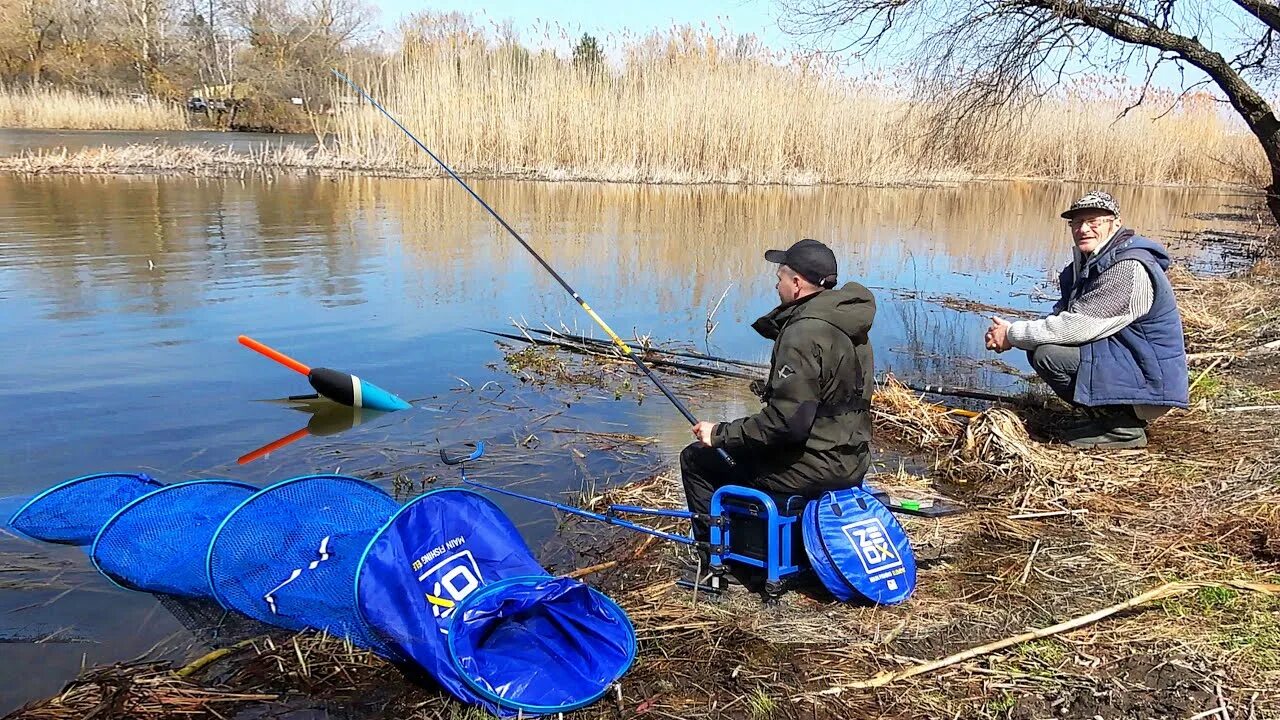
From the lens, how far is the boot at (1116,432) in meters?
4.80

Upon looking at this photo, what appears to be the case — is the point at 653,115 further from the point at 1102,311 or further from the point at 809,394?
the point at 809,394

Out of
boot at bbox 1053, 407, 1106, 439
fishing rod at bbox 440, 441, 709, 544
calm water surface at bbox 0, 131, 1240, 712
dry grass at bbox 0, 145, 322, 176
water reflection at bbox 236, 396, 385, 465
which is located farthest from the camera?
dry grass at bbox 0, 145, 322, 176

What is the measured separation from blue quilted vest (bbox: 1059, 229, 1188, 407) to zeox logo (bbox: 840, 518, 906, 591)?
2.07m

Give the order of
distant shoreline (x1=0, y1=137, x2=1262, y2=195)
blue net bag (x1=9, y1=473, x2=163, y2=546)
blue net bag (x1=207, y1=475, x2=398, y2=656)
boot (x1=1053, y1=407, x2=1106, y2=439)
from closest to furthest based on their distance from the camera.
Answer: blue net bag (x1=207, y1=475, x2=398, y2=656) → blue net bag (x1=9, y1=473, x2=163, y2=546) → boot (x1=1053, y1=407, x2=1106, y2=439) → distant shoreline (x1=0, y1=137, x2=1262, y2=195)

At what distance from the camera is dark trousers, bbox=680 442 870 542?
3.34m

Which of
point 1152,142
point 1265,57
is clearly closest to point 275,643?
point 1265,57

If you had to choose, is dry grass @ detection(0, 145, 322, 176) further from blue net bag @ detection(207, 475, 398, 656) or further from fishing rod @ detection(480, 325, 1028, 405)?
blue net bag @ detection(207, 475, 398, 656)

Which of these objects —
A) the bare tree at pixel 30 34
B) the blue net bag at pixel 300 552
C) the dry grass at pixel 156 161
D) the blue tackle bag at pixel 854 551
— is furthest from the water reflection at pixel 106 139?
the blue tackle bag at pixel 854 551

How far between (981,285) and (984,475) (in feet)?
24.2

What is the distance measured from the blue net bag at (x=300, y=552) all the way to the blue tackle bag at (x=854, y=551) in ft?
4.89

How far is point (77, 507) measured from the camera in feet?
13.1

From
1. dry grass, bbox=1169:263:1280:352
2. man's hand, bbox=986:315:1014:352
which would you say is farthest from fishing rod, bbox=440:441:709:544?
dry grass, bbox=1169:263:1280:352

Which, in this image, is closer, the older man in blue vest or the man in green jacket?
the man in green jacket

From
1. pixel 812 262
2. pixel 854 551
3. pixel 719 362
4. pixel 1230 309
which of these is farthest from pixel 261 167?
pixel 854 551
